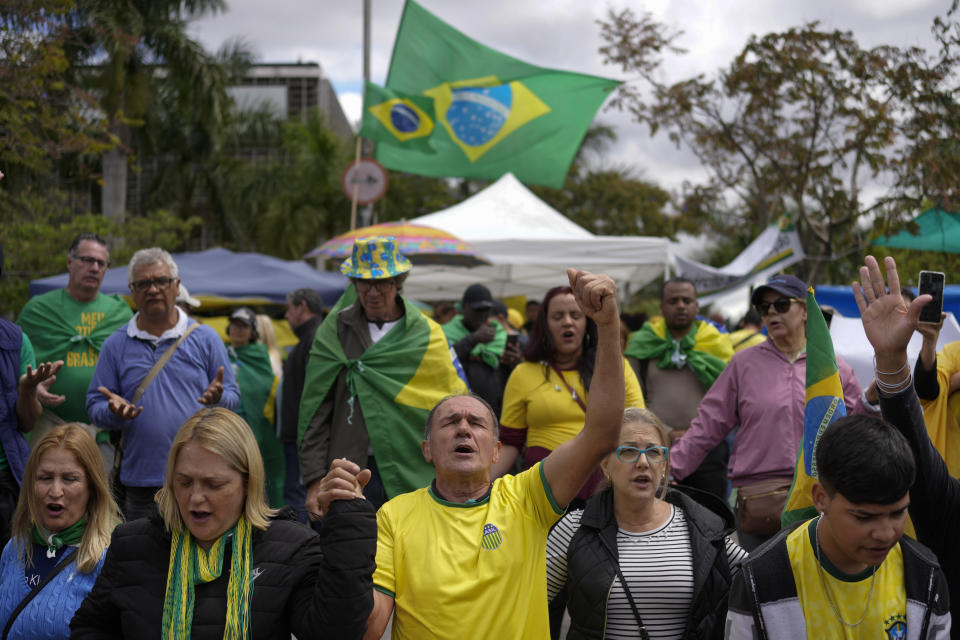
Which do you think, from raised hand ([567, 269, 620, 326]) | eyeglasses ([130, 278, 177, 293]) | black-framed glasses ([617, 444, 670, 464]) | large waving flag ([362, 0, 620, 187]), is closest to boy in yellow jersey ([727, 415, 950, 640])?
raised hand ([567, 269, 620, 326])

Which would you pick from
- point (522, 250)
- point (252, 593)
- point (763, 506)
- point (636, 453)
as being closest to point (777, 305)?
point (763, 506)

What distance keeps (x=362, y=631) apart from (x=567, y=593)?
55.1 inches

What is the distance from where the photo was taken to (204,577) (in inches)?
120

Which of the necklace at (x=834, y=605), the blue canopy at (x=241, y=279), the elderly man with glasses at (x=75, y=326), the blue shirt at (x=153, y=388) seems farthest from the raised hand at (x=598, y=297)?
the blue canopy at (x=241, y=279)

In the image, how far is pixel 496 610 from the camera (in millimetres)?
3277

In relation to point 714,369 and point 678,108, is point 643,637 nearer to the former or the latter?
point 714,369

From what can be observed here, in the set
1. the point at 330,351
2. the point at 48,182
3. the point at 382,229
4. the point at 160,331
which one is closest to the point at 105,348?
the point at 160,331

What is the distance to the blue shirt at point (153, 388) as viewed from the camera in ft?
17.2

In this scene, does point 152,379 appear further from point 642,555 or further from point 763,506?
point 763,506

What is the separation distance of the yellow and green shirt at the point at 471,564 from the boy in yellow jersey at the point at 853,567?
0.72 metres

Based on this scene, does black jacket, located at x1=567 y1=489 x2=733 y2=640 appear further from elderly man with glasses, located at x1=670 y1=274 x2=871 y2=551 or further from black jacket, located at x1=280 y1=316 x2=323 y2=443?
black jacket, located at x1=280 y1=316 x2=323 y2=443

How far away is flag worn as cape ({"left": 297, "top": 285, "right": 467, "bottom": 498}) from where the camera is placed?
540cm

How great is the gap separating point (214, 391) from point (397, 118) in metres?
8.47

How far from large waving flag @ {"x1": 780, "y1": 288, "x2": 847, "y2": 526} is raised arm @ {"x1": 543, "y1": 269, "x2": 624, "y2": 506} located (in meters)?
0.69
